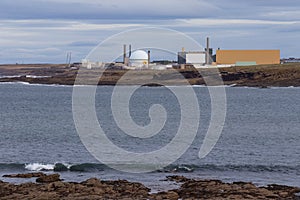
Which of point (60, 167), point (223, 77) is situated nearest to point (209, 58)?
point (223, 77)

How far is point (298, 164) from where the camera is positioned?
36.2 meters

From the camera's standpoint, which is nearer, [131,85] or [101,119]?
[101,119]

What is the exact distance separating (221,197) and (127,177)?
22.9 ft

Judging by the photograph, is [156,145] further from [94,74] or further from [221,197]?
[94,74]

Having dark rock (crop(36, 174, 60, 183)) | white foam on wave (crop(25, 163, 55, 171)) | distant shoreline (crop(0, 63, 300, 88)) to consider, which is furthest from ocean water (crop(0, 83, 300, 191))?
distant shoreline (crop(0, 63, 300, 88))

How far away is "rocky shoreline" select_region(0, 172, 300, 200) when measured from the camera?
26516mm

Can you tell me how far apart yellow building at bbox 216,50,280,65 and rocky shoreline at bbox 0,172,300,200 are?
5542 inches

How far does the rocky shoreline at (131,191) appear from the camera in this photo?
26.5 metres

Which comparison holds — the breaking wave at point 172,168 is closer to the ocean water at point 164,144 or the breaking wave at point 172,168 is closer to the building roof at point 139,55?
the ocean water at point 164,144

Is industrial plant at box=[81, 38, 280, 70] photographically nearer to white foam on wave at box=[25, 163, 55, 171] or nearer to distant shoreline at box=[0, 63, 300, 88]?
distant shoreline at box=[0, 63, 300, 88]

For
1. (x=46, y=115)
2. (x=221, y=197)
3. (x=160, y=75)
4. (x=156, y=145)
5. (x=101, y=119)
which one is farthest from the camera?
(x=160, y=75)

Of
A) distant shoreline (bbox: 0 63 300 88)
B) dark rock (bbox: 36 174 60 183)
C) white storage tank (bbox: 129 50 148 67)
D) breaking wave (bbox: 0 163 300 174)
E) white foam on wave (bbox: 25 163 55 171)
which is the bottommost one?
breaking wave (bbox: 0 163 300 174)

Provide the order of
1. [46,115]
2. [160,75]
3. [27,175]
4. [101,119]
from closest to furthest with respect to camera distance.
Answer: [27,175], [101,119], [46,115], [160,75]

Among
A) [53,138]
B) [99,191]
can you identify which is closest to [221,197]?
[99,191]
